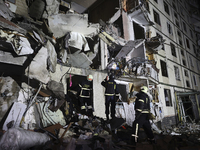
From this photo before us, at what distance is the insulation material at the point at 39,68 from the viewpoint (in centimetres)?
521

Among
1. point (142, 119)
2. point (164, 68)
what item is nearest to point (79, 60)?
point (142, 119)

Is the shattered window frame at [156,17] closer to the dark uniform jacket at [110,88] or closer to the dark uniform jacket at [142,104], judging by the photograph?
the dark uniform jacket at [110,88]

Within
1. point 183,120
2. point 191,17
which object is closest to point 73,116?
point 183,120

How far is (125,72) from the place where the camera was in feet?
34.2

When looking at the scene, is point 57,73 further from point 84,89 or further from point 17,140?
point 17,140

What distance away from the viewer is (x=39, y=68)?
5.44 metres

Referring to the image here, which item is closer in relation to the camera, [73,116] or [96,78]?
[73,116]

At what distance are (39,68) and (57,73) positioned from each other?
6.26ft

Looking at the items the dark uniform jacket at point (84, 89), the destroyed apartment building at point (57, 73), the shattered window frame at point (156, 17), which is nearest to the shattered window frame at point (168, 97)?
the destroyed apartment building at point (57, 73)

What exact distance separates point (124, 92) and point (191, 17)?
29.5 m

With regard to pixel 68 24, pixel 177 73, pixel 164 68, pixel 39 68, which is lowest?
pixel 39 68

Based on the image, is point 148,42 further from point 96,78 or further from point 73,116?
point 73,116

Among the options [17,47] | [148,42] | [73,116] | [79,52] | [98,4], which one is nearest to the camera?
[17,47]

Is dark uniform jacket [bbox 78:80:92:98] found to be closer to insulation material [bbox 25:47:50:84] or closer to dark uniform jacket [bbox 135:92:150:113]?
insulation material [bbox 25:47:50:84]
